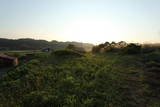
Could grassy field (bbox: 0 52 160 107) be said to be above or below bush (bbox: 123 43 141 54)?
below

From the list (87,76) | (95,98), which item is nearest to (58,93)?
(95,98)

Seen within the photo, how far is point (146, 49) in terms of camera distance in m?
14.8

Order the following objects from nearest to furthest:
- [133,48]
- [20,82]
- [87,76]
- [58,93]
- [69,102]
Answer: [69,102], [58,93], [20,82], [87,76], [133,48]

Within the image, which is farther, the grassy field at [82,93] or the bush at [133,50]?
the bush at [133,50]

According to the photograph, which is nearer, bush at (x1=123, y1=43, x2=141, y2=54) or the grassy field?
the grassy field

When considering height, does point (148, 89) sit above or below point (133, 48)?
below

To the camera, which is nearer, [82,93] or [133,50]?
[82,93]

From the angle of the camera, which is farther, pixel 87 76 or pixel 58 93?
pixel 87 76

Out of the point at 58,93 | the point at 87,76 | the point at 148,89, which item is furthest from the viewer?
the point at 87,76

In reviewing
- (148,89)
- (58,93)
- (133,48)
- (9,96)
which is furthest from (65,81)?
(133,48)

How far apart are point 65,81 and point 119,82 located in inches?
73.1

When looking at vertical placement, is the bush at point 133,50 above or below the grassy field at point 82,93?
above

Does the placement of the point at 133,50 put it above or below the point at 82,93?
above

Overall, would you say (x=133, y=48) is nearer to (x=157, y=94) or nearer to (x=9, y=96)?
(x=157, y=94)
